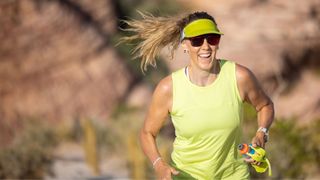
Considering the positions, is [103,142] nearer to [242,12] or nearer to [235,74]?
[242,12]

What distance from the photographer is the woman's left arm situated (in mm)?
4914

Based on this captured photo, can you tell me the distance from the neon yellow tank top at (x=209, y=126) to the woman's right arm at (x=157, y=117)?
0.16 ft

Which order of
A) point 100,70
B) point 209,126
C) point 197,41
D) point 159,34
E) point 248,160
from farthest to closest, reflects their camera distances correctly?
point 100,70 → point 159,34 → point 197,41 → point 209,126 → point 248,160

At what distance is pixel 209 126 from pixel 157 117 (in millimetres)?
329

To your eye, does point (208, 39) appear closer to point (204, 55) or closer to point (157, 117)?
point (204, 55)

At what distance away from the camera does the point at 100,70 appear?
1853cm

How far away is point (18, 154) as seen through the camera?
11.4 m

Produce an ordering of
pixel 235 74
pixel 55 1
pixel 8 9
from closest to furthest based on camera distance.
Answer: pixel 235 74 < pixel 8 9 < pixel 55 1

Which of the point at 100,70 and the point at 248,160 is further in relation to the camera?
the point at 100,70

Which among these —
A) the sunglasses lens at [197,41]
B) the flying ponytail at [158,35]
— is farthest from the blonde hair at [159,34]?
the sunglasses lens at [197,41]

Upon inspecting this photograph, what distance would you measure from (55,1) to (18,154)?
23.0 feet

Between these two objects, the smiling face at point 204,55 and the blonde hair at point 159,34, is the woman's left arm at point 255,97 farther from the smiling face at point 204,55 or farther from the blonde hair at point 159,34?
the blonde hair at point 159,34

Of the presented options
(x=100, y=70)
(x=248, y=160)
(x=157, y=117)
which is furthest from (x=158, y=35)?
(x=100, y=70)

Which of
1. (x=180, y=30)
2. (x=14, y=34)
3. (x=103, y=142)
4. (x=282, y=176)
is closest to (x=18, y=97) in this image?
(x=14, y=34)
